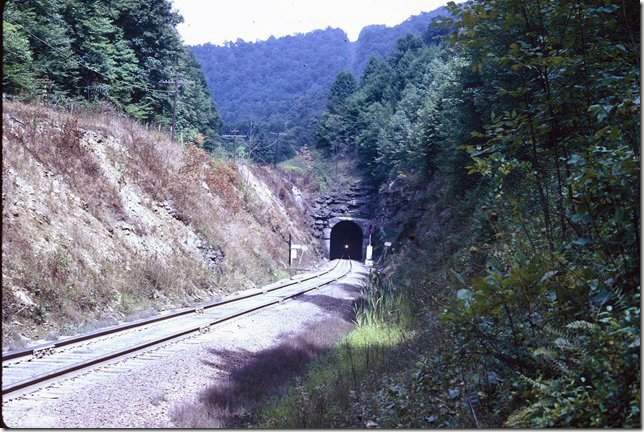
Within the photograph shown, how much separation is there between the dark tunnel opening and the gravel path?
196 ft

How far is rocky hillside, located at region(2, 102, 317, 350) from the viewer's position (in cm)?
1244

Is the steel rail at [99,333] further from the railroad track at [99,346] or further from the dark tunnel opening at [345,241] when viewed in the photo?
the dark tunnel opening at [345,241]

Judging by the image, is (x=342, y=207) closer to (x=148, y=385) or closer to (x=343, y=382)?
(x=148, y=385)

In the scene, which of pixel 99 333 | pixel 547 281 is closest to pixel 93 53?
pixel 99 333

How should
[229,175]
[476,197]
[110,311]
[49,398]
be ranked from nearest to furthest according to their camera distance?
[49,398], [110,311], [476,197], [229,175]

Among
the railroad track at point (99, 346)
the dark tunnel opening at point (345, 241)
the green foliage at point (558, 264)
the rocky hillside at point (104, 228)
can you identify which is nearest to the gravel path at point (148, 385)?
the railroad track at point (99, 346)

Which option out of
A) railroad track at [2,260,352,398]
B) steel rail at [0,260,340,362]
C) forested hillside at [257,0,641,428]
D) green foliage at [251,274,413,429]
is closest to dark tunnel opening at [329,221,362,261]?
steel rail at [0,260,340,362]

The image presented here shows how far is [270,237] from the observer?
38.0 m

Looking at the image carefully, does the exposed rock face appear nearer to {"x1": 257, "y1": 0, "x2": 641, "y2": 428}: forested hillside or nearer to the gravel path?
the gravel path

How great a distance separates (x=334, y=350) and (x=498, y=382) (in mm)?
6127

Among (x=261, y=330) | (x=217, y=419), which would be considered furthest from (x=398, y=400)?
(x=261, y=330)

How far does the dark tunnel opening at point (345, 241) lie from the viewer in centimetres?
7269

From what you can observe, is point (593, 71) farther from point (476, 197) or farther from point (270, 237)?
point (270, 237)

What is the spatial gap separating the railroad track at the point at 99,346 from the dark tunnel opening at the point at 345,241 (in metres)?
56.7
